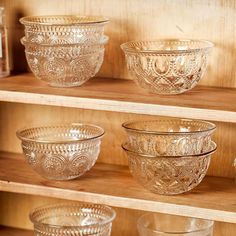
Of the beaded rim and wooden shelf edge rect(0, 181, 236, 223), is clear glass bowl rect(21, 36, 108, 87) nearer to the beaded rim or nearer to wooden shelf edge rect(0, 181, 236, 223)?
the beaded rim

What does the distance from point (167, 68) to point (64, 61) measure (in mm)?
219

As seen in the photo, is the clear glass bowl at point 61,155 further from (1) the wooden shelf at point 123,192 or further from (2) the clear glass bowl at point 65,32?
(2) the clear glass bowl at point 65,32

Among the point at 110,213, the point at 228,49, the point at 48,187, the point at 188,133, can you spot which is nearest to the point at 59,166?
the point at 48,187

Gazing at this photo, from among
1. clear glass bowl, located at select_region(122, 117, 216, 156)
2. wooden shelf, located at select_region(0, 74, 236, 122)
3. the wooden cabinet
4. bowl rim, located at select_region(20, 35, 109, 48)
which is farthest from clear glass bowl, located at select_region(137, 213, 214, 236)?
bowl rim, located at select_region(20, 35, 109, 48)

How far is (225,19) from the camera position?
182cm

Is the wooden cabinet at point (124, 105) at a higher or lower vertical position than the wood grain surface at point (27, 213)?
higher

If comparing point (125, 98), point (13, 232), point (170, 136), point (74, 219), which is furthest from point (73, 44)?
point (13, 232)

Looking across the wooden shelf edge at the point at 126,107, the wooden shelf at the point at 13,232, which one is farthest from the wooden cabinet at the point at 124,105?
the wooden shelf at the point at 13,232

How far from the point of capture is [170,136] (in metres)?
1.81

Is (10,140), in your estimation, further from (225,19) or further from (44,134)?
(225,19)

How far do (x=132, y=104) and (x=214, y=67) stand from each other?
0.78ft

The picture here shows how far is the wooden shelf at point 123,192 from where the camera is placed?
68.9 inches

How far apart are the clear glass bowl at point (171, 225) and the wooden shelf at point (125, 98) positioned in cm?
28

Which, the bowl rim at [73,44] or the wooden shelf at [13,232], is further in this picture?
the wooden shelf at [13,232]
